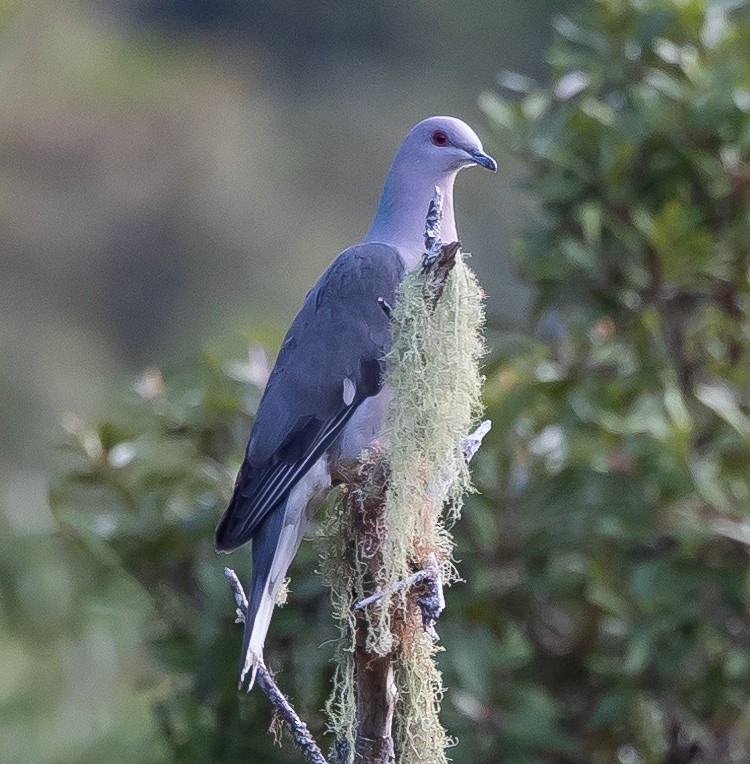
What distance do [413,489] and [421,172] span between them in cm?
101

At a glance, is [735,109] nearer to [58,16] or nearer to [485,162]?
[485,162]

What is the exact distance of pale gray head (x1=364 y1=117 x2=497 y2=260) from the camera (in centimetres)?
298

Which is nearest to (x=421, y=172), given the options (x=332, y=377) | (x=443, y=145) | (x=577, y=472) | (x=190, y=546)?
(x=443, y=145)

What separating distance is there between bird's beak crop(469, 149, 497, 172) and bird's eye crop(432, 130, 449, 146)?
63mm

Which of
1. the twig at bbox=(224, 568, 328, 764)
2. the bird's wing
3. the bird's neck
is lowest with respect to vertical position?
the twig at bbox=(224, 568, 328, 764)

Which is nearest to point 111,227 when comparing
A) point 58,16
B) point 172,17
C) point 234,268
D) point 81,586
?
point 234,268

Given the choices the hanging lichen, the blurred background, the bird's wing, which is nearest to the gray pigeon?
the bird's wing

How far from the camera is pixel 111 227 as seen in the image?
1165 centimetres

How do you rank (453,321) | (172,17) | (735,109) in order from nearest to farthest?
(453,321) → (735,109) → (172,17)

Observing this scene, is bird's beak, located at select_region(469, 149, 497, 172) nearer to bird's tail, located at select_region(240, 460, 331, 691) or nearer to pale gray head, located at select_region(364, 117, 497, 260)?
pale gray head, located at select_region(364, 117, 497, 260)

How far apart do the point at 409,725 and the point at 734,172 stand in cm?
180

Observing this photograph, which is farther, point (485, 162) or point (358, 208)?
point (358, 208)

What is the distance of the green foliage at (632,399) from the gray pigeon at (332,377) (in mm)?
519

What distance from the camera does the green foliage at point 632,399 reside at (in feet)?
10.6
